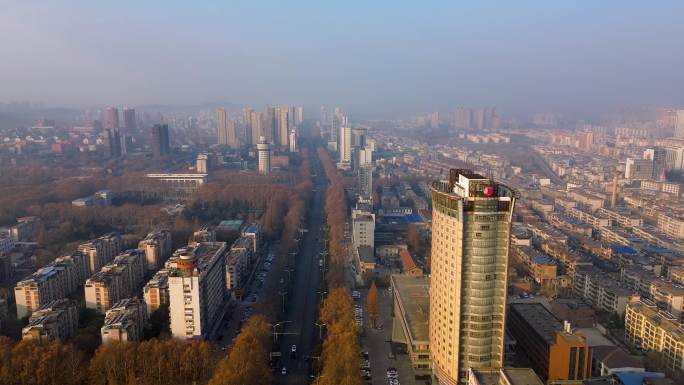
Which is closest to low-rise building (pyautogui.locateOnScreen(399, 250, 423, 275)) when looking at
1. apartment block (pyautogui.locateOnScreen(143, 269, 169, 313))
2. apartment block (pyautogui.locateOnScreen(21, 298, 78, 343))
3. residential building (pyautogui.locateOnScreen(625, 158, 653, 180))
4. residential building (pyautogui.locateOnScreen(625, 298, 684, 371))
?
residential building (pyautogui.locateOnScreen(625, 298, 684, 371))

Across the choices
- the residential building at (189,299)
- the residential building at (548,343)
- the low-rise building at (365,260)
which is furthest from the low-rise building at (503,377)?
the low-rise building at (365,260)

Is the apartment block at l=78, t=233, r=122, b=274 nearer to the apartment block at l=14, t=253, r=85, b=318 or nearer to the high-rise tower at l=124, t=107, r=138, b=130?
the apartment block at l=14, t=253, r=85, b=318

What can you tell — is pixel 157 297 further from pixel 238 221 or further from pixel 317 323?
pixel 238 221

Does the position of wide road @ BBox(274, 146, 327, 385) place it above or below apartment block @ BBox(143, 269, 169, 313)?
below

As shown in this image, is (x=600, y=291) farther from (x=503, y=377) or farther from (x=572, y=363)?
(x=503, y=377)

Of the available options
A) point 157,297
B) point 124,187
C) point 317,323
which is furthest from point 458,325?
point 124,187

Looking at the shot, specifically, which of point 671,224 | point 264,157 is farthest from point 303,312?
point 264,157
